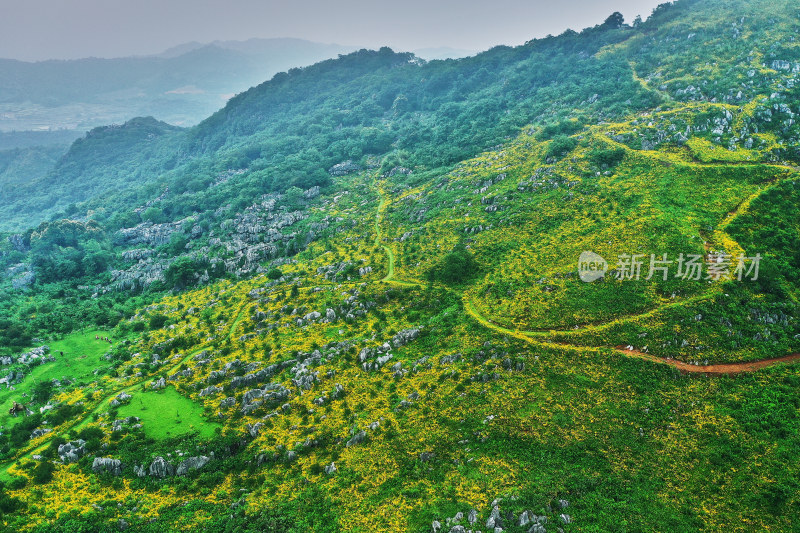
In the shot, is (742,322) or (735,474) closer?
(735,474)

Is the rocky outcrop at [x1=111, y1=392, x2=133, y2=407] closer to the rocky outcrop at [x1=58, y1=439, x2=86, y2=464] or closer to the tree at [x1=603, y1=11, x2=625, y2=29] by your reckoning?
the rocky outcrop at [x1=58, y1=439, x2=86, y2=464]

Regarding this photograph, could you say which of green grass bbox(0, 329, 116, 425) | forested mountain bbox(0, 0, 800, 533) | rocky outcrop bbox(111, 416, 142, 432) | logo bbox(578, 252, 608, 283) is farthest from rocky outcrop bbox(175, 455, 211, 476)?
logo bbox(578, 252, 608, 283)

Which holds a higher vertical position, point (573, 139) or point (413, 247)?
point (573, 139)

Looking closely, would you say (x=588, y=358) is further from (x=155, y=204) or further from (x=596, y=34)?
(x=596, y=34)

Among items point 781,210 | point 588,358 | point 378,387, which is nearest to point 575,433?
point 588,358

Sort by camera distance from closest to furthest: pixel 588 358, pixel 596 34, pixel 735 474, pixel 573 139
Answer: pixel 735 474 < pixel 588 358 < pixel 573 139 < pixel 596 34

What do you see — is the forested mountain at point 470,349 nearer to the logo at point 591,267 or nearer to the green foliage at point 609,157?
the logo at point 591,267
